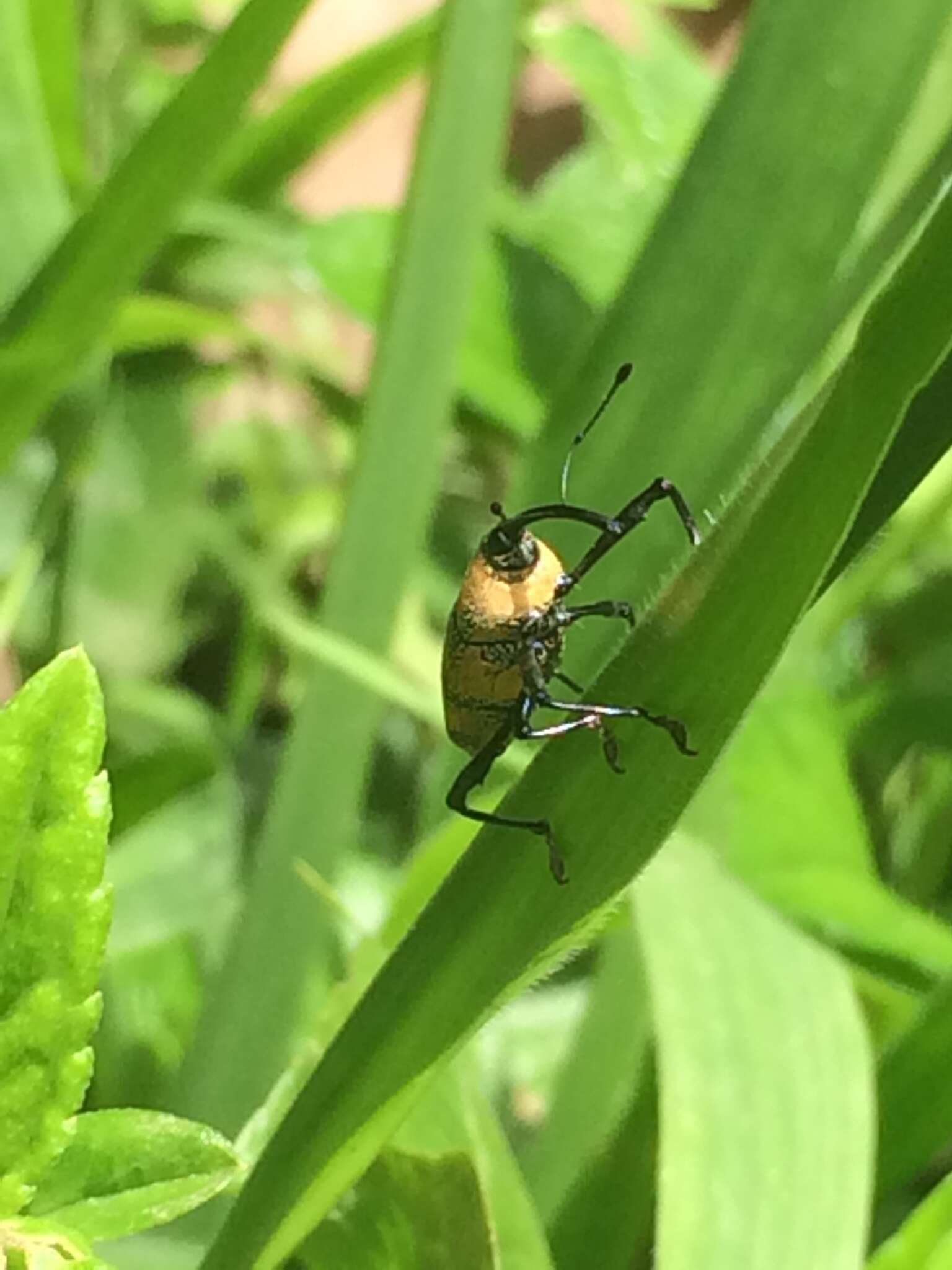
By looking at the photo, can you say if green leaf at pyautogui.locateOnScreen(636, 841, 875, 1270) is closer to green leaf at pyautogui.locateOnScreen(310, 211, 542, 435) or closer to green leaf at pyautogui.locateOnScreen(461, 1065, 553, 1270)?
green leaf at pyautogui.locateOnScreen(461, 1065, 553, 1270)

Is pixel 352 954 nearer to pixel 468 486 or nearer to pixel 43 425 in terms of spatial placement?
pixel 43 425

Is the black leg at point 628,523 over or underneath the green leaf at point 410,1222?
over

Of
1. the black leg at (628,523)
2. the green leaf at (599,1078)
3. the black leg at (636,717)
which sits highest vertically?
the black leg at (636,717)

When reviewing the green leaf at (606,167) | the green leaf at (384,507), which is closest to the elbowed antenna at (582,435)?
the green leaf at (384,507)

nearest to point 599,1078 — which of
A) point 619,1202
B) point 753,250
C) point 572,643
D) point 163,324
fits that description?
point 619,1202

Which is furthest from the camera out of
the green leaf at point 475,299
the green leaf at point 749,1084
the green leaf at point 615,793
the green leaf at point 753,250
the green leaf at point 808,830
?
the green leaf at point 475,299

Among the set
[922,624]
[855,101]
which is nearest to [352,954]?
[855,101]

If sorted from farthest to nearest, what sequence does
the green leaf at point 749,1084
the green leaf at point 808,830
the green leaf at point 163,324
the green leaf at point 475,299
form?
the green leaf at point 475,299, the green leaf at point 163,324, the green leaf at point 808,830, the green leaf at point 749,1084

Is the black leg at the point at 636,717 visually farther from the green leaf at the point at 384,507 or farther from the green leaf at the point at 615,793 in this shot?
the green leaf at the point at 384,507
